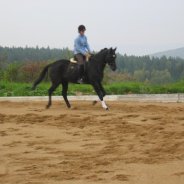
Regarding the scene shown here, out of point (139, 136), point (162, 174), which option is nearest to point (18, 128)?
point (139, 136)

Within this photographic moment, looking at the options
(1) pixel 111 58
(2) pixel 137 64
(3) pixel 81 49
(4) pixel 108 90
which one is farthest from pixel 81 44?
(2) pixel 137 64

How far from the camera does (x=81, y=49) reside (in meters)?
15.5

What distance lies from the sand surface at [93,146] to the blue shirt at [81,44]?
191cm

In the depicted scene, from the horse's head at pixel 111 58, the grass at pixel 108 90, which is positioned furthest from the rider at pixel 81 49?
the grass at pixel 108 90

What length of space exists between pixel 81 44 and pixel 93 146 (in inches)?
270

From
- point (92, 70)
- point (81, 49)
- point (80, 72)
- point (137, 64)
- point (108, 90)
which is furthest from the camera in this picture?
point (137, 64)

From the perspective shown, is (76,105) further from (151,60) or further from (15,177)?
(151,60)

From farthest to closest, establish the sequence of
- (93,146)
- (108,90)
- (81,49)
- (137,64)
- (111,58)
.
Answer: (137,64), (108,90), (81,49), (111,58), (93,146)

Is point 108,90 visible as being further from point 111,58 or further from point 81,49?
point 111,58

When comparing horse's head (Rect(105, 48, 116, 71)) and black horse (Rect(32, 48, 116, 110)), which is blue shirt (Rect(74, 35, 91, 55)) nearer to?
black horse (Rect(32, 48, 116, 110))

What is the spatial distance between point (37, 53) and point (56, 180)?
327 feet

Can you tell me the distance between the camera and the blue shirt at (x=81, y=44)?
15.4 meters

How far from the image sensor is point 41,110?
15406 mm

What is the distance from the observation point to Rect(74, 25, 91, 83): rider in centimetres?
1543
